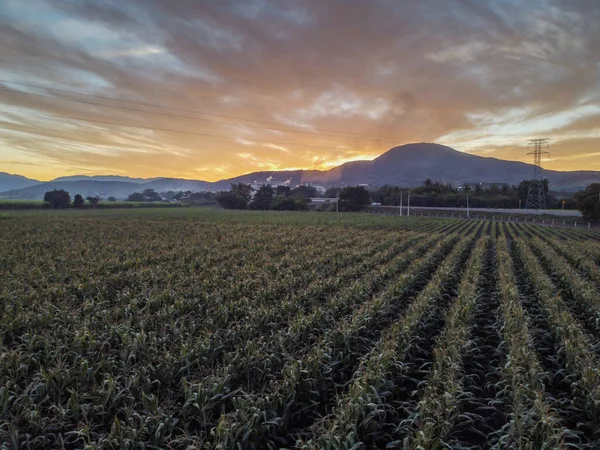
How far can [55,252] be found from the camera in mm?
21828

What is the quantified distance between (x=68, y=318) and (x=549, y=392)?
37.2 ft

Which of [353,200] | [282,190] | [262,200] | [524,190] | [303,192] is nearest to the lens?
[353,200]

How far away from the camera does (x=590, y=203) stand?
6338 cm

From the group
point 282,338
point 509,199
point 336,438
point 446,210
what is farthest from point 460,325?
point 509,199

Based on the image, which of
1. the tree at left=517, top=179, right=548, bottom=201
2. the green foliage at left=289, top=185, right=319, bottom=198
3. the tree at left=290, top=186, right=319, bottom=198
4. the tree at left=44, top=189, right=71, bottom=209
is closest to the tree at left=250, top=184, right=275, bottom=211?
the green foliage at left=289, top=185, right=319, bottom=198

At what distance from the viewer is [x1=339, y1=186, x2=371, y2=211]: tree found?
109 metres

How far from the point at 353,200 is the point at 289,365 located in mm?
103915

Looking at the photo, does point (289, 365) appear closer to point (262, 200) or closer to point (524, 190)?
point (262, 200)

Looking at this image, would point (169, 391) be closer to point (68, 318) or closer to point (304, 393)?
point (304, 393)

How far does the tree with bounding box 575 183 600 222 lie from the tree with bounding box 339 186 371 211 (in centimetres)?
5428

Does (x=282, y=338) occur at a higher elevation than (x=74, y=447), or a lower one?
higher

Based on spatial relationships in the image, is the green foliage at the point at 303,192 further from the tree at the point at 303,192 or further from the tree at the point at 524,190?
the tree at the point at 524,190

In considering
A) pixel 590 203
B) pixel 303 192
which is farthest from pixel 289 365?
pixel 303 192

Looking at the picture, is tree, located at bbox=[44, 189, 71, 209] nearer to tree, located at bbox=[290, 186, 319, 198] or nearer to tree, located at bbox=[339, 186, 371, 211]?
tree, located at bbox=[339, 186, 371, 211]
